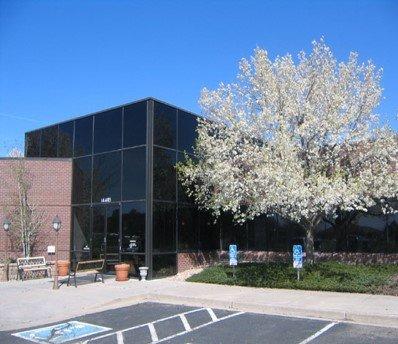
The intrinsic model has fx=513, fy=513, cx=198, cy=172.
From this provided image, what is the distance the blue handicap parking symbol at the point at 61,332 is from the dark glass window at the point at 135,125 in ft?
29.8

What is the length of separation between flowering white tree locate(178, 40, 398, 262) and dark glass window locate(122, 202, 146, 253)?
108 inches

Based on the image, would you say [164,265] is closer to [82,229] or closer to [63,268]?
[63,268]

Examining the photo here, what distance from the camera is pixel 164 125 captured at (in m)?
19.1

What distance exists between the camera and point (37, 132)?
24.0 meters

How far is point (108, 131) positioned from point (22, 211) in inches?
189

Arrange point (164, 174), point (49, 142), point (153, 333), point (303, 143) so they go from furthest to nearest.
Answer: point (49, 142), point (164, 174), point (303, 143), point (153, 333)

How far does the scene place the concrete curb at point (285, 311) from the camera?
996 cm

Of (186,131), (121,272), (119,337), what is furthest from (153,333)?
(186,131)

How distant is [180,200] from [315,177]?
6044 millimetres

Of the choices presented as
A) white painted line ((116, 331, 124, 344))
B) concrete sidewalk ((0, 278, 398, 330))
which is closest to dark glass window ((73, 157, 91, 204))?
concrete sidewalk ((0, 278, 398, 330))

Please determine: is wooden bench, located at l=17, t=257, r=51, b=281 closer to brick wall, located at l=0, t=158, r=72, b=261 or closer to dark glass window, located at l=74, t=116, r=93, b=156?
brick wall, located at l=0, t=158, r=72, b=261

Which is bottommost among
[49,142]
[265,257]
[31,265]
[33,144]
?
[31,265]

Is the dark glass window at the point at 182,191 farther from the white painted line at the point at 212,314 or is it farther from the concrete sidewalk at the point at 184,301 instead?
the white painted line at the point at 212,314

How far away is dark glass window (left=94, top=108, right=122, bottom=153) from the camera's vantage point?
19.5 meters
